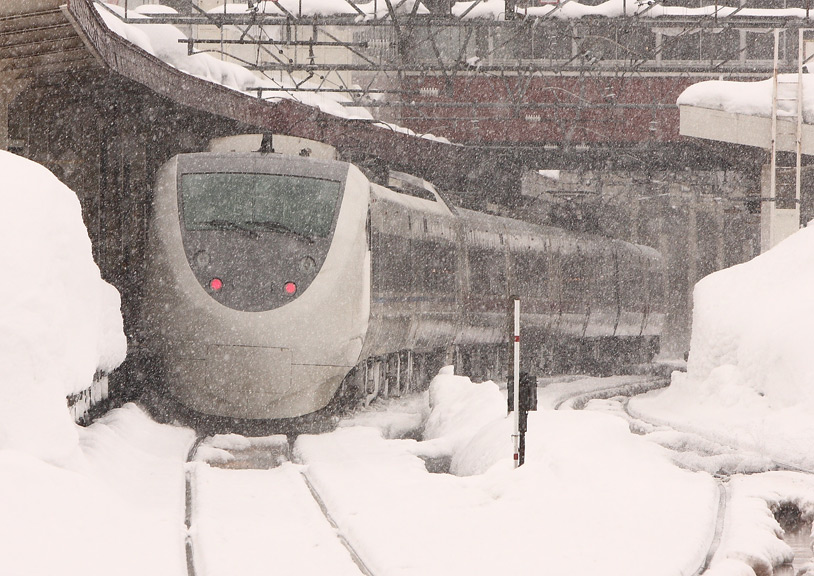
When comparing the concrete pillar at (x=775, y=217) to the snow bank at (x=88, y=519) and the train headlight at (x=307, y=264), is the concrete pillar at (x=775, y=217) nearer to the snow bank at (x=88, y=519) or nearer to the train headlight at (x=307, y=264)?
the train headlight at (x=307, y=264)

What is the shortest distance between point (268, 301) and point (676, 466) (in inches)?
153

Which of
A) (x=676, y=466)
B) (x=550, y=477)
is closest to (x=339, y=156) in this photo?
(x=676, y=466)

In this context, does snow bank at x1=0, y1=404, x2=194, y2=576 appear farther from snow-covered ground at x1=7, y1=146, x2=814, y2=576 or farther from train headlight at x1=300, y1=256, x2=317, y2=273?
train headlight at x1=300, y1=256, x2=317, y2=273

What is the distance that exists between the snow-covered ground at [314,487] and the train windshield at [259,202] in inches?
63.0

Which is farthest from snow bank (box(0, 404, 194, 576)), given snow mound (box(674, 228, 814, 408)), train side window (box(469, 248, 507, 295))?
train side window (box(469, 248, 507, 295))

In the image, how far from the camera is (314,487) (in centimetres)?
856

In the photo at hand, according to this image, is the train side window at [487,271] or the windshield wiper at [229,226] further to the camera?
the train side window at [487,271]

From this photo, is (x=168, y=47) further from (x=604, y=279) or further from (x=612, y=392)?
(x=604, y=279)

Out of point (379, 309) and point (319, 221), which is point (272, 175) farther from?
point (379, 309)

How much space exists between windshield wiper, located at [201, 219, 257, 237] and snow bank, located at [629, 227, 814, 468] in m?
4.97

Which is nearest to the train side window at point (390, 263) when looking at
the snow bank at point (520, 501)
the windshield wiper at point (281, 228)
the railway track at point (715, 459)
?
the windshield wiper at point (281, 228)

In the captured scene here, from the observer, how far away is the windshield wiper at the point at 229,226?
11.9 m

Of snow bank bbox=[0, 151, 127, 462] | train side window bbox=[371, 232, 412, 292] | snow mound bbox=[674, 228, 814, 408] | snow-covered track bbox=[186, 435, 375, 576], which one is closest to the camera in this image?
snow-covered track bbox=[186, 435, 375, 576]

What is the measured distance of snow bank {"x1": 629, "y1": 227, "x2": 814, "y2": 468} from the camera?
12.2m
